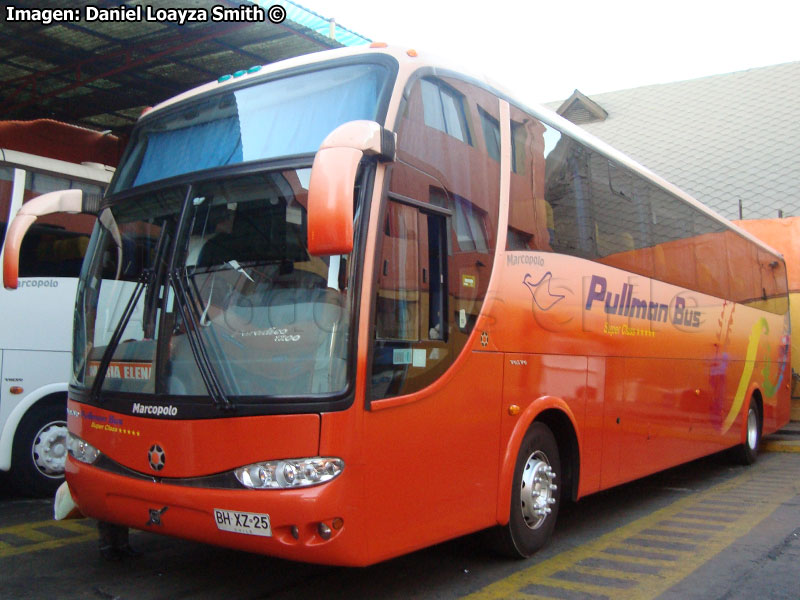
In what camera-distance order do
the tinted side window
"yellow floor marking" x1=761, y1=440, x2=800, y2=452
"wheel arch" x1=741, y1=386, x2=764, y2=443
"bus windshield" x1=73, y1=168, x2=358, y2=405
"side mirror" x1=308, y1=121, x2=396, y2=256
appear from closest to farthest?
"side mirror" x1=308, y1=121, x2=396, y2=256
"bus windshield" x1=73, y1=168, x2=358, y2=405
the tinted side window
"wheel arch" x1=741, y1=386, x2=764, y2=443
"yellow floor marking" x1=761, y1=440, x2=800, y2=452

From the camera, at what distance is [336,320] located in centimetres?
418

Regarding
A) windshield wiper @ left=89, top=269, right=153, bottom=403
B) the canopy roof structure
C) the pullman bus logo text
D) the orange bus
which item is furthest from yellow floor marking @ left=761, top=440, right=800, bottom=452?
windshield wiper @ left=89, top=269, right=153, bottom=403

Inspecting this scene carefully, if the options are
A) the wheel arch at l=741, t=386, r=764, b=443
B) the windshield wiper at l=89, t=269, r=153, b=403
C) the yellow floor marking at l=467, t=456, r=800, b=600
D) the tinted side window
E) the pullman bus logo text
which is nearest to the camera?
the tinted side window

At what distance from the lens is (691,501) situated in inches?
330

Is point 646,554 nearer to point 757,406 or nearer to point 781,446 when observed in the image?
point 757,406

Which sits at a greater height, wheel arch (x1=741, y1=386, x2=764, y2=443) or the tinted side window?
the tinted side window

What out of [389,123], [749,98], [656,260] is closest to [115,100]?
[656,260]

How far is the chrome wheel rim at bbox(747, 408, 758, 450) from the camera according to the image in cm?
1107

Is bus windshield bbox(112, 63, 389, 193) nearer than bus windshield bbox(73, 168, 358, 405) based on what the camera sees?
No

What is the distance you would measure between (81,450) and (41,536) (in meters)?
1.76

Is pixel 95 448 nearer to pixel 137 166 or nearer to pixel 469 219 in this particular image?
pixel 137 166

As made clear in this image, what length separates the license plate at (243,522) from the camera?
4078 millimetres

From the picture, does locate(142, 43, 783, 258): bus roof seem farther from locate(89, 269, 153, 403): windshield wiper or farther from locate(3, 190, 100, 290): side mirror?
locate(89, 269, 153, 403): windshield wiper

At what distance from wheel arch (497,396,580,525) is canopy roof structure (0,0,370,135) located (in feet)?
23.9
